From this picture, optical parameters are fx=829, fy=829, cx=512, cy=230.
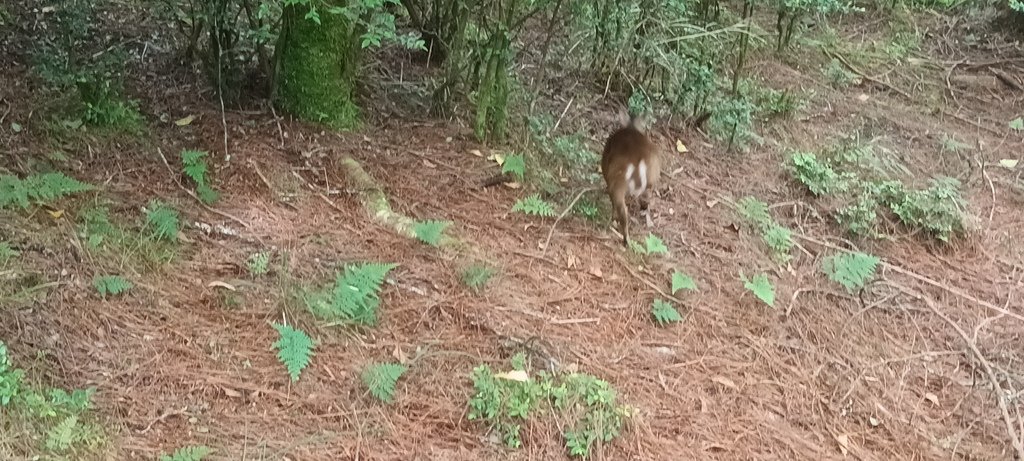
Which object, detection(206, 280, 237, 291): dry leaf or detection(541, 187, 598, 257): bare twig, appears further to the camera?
detection(541, 187, 598, 257): bare twig

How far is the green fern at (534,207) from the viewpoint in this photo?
14.9 feet

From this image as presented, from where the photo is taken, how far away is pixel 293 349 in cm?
330

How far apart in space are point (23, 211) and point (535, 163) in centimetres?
273

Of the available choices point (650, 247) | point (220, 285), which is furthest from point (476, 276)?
point (220, 285)

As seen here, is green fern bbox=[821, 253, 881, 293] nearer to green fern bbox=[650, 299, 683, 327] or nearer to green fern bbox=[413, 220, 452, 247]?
green fern bbox=[650, 299, 683, 327]

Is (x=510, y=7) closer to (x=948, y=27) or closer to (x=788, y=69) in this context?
(x=788, y=69)

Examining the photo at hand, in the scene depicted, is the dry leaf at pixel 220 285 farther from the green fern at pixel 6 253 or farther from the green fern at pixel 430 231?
the green fern at pixel 430 231

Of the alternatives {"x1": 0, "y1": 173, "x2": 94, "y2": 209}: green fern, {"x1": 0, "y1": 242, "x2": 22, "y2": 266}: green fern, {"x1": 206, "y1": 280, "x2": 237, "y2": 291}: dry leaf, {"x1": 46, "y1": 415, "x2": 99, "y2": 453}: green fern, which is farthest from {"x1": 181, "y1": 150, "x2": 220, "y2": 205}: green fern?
{"x1": 46, "y1": 415, "x2": 99, "y2": 453}: green fern

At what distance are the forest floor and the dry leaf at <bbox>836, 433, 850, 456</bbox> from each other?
16 millimetres

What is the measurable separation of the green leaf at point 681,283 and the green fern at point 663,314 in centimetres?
13

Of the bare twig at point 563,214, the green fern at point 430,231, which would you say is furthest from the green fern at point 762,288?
the green fern at point 430,231

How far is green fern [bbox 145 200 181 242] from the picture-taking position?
375 centimetres

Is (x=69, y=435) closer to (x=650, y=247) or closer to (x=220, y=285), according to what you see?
(x=220, y=285)

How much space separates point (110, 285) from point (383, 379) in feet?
3.96
